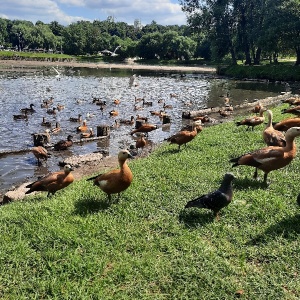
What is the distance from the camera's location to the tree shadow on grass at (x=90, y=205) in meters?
6.78

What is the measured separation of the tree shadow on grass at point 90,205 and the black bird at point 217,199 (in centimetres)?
180

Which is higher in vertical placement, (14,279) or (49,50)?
(49,50)

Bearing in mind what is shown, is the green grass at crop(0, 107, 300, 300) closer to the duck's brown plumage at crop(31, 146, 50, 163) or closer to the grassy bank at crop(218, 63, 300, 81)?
the duck's brown plumage at crop(31, 146, 50, 163)

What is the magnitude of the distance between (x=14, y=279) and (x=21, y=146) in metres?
11.9

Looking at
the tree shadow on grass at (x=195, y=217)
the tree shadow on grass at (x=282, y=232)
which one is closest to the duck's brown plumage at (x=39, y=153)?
the tree shadow on grass at (x=195, y=217)

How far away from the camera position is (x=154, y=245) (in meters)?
5.68

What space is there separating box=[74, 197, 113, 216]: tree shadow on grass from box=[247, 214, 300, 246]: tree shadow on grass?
3.01 metres

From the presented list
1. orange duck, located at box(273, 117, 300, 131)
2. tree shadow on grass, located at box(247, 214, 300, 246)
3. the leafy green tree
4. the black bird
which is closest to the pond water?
the black bird

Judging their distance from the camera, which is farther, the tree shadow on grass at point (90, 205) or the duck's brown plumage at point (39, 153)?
the duck's brown plumage at point (39, 153)

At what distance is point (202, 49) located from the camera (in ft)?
327

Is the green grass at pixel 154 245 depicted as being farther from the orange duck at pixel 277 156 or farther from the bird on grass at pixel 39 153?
the bird on grass at pixel 39 153

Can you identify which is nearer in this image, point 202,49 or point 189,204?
point 189,204

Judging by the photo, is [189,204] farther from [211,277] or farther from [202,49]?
[202,49]

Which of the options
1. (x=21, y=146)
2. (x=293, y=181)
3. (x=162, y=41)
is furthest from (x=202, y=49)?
(x=293, y=181)
